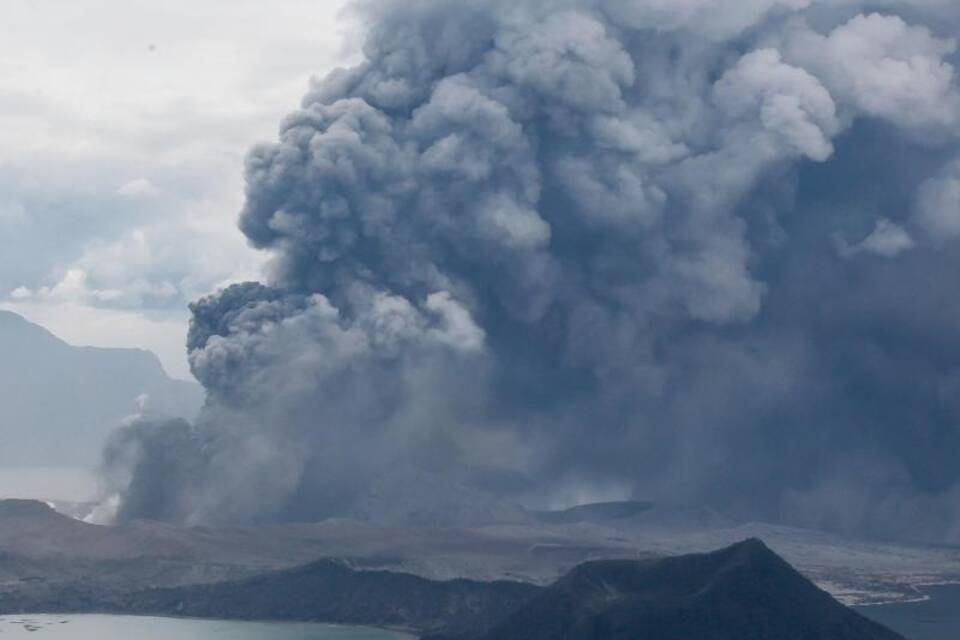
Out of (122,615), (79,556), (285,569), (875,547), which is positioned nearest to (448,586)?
(285,569)

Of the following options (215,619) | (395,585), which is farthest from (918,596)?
(215,619)

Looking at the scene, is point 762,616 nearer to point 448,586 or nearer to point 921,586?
point 448,586

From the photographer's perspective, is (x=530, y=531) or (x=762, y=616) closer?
(x=762, y=616)

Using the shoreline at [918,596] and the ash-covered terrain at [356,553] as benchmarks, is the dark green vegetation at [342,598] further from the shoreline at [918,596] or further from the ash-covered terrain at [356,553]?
the shoreline at [918,596]

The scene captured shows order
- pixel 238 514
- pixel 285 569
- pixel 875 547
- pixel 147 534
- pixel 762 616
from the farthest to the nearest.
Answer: pixel 875 547 < pixel 238 514 < pixel 147 534 < pixel 285 569 < pixel 762 616

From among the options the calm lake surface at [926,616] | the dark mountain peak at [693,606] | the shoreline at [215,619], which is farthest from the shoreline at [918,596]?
the shoreline at [215,619]
